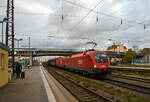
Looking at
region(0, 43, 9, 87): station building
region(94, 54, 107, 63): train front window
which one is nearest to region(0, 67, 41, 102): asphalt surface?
region(0, 43, 9, 87): station building

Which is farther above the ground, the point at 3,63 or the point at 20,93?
the point at 3,63

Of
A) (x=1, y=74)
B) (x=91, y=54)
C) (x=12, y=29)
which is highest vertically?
(x=12, y=29)

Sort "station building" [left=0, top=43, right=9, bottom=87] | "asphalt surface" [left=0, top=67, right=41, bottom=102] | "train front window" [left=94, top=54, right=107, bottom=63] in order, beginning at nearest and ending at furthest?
"asphalt surface" [left=0, top=67, right=41, bottom=102] < "station building" [left=0, top=43, right=9, bottom=87] < "train front window" [left=94, top=54, right=107, bottom=63]

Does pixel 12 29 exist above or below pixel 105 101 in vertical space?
above

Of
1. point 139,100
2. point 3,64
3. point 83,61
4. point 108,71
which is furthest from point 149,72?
point 3,64

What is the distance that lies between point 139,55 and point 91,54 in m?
69.5

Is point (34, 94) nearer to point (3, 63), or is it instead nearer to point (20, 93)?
point (20, 93)

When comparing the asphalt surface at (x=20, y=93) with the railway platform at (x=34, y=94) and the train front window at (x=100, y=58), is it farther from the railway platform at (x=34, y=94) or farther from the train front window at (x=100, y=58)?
the train front window at (x=100, y=58)

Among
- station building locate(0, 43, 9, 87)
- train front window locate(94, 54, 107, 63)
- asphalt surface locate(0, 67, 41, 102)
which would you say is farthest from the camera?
train front window locate(94, 54, 107, 63)

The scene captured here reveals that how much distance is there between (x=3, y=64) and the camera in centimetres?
1160

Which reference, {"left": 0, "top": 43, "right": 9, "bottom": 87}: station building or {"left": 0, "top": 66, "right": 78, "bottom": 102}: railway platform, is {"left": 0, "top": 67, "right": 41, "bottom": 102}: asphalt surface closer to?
{"left": 0, "top": 66, "right": 78, "bottom": 102}: railway platform

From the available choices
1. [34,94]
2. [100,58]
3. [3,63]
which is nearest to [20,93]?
[34,94]

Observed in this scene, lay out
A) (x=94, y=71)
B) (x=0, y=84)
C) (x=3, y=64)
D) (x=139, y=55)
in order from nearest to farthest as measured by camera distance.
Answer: (x=0, y=84)
(x=3, y=64)
(x=94, y=71)
(x=139, y=55)

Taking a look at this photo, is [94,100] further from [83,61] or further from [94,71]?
[83,61]
